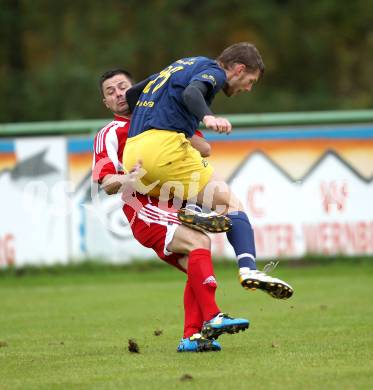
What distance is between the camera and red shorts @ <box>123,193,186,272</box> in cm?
638

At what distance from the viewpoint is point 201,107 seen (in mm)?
5766

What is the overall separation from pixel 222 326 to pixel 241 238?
0.67 meters

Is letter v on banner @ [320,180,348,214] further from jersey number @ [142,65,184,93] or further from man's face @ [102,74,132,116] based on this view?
jersey number @ [142,65,184,93]

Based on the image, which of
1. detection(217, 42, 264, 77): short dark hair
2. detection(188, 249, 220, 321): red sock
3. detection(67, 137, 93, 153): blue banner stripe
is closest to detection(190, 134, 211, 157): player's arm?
detection(217, 42, 264, 77): short dark hair

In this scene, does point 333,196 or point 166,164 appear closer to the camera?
point 166,164

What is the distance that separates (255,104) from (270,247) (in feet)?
29.5

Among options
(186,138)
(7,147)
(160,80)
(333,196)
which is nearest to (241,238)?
(186,138)

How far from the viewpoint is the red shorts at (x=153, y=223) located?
20.9 ft

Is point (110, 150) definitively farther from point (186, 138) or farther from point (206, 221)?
point (206, 221)

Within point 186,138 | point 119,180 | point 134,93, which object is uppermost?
point 134,93

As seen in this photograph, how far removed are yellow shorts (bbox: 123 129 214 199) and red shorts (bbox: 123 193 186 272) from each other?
4.1 inches

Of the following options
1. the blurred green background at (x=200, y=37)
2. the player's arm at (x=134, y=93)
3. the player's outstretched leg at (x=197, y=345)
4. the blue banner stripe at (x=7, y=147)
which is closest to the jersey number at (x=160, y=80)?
the player's arm at (x=134, y=93)

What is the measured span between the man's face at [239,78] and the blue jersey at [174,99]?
0.16 meters

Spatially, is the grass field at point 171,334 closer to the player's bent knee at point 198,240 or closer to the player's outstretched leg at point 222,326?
the player's outstretched leg at point 222,326
